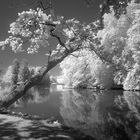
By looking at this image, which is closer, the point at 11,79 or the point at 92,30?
the point at 92,30

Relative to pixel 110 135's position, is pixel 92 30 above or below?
above

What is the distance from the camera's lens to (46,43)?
1367 centimetres

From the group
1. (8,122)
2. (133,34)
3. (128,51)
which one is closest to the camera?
(8,122)

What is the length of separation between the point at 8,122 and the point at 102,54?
7.97 metres

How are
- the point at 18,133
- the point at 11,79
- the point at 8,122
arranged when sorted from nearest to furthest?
the point at 18,133 → the point at 8,122 → the point at 11,79

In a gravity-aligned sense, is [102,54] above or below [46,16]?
below

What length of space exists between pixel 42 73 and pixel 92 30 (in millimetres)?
4566

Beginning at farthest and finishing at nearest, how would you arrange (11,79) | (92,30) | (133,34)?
(11,79) < (133,34) < (92,30)

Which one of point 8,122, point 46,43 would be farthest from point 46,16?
point 8,122

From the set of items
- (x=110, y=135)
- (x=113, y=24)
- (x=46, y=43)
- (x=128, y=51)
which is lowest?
(x=110, y=135)

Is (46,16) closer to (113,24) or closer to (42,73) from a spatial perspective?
(42,73)

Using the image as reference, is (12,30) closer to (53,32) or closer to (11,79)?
(53,32)

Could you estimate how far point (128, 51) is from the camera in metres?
37.9

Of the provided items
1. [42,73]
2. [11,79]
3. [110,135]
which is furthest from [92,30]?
[11,79]
